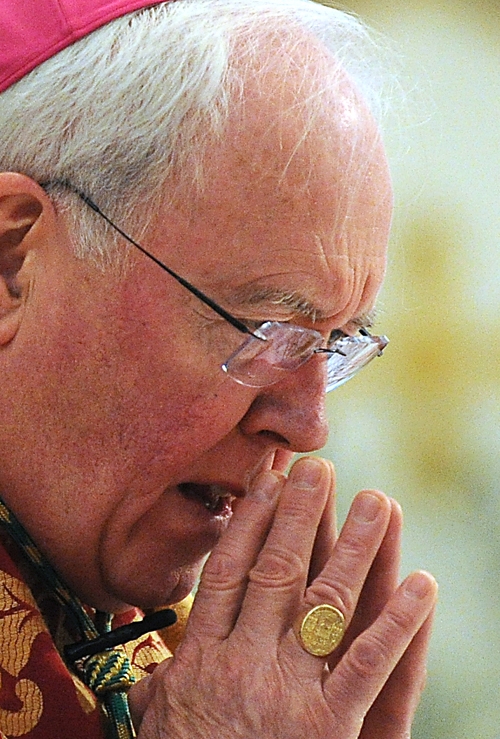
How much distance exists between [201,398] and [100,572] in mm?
322

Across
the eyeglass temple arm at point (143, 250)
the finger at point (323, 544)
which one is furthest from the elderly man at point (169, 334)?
the finger at point (323, 544)

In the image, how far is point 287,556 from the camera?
1576 mm

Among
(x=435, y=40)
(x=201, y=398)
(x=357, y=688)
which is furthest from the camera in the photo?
(x=435, y=40)

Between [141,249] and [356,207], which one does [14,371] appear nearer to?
[141,249]

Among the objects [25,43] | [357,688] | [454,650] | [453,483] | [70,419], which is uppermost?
[25,43]

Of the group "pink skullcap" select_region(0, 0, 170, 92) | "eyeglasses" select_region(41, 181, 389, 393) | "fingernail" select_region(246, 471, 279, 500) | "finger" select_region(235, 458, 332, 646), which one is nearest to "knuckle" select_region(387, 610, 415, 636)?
"finger" select_region(235, 458, 332, 646)

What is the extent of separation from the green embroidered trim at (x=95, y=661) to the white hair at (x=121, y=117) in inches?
16.5

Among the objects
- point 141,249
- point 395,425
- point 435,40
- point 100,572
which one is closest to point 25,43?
point 141,249

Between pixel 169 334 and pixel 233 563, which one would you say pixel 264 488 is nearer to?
pixel 233 563

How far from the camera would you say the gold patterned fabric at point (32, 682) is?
1469 mm

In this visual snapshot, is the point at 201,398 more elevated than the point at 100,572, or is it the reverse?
the point at 201,398

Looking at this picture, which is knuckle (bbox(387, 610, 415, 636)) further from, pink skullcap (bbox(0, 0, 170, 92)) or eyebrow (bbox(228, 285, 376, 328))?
pink skullcap (bbox(0, 0, 170, 92))

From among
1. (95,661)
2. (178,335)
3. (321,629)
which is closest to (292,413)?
(178,335)

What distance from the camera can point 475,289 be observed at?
4.19 metres
